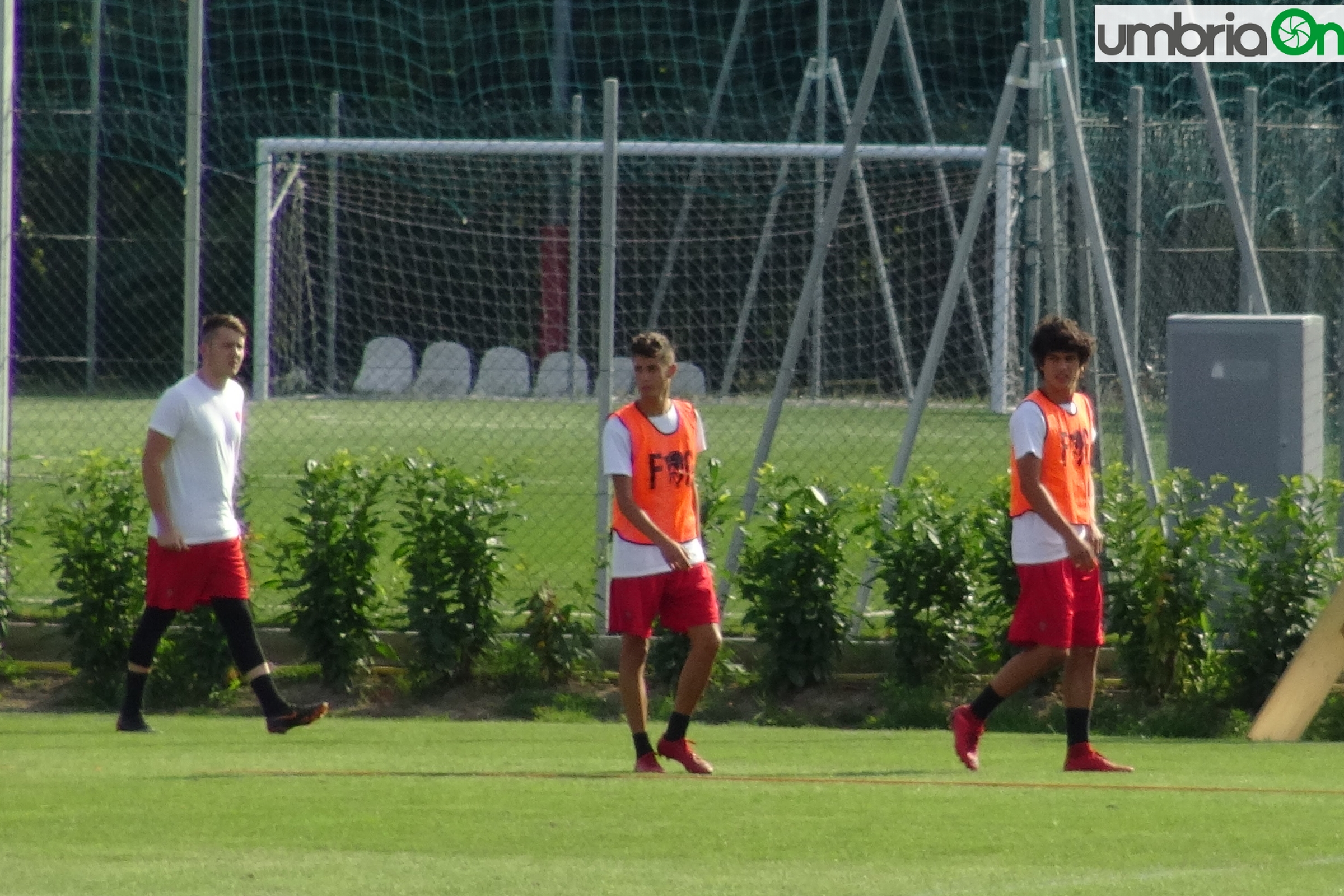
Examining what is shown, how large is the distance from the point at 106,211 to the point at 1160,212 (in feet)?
51.8

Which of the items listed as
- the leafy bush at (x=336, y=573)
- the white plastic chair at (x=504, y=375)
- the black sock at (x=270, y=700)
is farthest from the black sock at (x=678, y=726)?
the white plastic chair at (x=504, y=375)

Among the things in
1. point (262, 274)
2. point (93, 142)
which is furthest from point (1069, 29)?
point (262, 274)

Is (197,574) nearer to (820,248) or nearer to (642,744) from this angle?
(642,744)

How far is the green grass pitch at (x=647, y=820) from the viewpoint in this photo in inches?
221

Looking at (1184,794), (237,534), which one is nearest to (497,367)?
(237,534)

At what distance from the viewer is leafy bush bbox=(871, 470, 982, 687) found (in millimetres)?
10031

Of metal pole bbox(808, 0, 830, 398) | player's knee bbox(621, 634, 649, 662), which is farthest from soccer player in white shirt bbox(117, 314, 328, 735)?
metal pole bbox(808, 0, 830, 398)

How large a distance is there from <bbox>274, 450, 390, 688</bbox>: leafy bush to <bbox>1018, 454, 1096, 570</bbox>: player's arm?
3.75m

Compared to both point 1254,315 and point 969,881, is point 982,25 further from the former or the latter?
point 969,881

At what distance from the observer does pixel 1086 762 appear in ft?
25.5

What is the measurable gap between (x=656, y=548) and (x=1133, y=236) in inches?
178

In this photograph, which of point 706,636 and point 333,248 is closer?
point 706,636

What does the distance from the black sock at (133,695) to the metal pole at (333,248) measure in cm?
431

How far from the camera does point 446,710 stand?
10.1 meters
